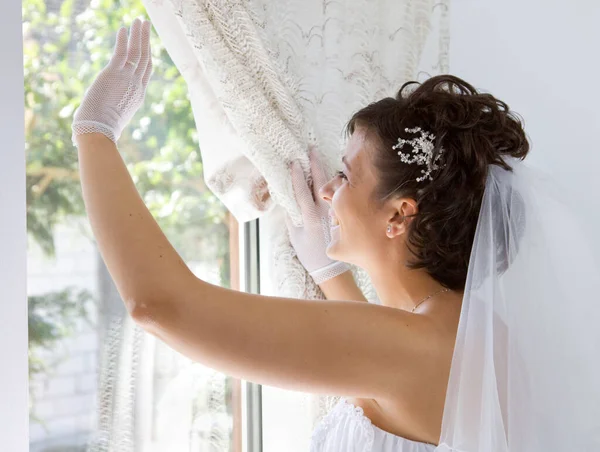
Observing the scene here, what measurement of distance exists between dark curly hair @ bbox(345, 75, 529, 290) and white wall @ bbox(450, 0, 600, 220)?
502mm

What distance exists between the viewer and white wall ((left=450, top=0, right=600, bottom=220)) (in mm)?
1637

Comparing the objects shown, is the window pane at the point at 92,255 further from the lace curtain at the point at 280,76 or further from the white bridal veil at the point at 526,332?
the white bridal veil at the point at 526,332

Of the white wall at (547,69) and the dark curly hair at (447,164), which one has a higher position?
the white wall at (547,69)

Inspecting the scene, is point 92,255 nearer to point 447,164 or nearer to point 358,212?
point 358,212

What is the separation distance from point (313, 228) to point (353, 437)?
45 cm

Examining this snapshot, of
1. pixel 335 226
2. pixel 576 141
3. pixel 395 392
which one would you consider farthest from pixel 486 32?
pixel 395 392

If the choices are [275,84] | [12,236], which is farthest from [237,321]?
[275,84]

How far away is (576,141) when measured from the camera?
1.67m

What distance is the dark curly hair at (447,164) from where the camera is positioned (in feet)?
3.86

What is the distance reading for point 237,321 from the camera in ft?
3.23

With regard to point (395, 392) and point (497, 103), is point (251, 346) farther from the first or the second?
point (497, 103)

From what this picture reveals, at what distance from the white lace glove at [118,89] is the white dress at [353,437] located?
0.61 metres

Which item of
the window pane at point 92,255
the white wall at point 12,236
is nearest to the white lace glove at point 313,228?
the window pane at point 92,255

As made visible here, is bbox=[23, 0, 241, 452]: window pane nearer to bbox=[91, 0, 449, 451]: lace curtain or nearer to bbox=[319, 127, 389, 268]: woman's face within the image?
bbox=[91, 0, 449, 451]: lace curtain
